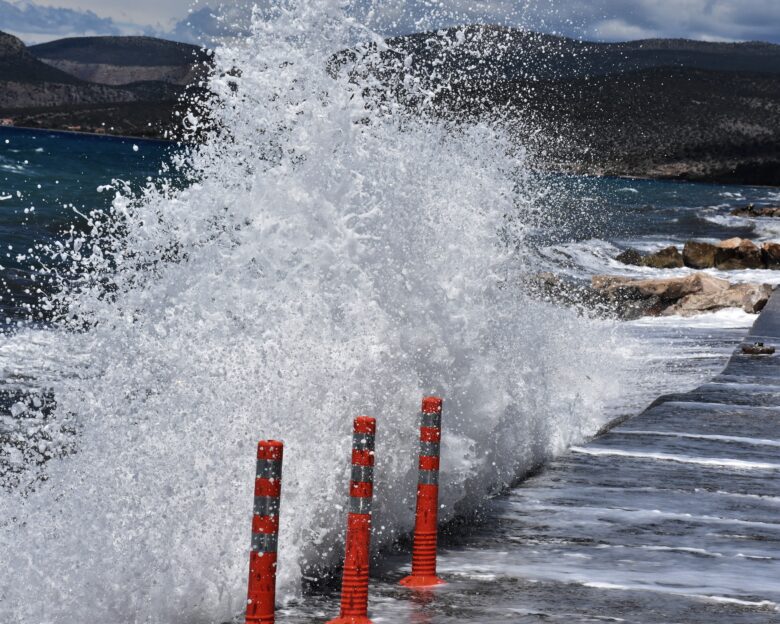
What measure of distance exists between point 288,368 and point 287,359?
9 cm

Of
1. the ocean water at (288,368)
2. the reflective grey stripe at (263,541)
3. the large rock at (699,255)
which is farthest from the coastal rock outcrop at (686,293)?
the reflective grey stripe at (263,541)

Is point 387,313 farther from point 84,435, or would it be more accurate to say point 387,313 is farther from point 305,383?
point 84,435

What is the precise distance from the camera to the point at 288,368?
7.80 meters

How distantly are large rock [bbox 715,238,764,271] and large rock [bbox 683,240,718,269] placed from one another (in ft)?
0.53

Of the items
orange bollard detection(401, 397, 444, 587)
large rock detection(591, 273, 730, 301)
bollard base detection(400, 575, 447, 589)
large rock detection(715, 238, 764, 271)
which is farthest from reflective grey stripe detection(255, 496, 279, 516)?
large rock detection(715, 238, 764, 271)

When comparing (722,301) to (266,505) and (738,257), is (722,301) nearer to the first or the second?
(738,257)

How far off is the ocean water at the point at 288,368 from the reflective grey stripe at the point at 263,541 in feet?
3.75

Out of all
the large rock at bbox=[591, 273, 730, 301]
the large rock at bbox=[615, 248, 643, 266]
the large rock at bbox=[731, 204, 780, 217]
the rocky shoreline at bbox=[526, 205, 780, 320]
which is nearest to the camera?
the rocky shoreline at bbox=[526, 205, 780, 320]

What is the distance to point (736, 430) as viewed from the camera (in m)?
12.4

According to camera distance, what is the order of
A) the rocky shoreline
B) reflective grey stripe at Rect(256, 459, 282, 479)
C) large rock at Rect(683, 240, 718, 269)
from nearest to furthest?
reflective grey stripe at Rect(256, 459, 282, 479), the rocky shoreline, large rock at Rect(683, 240, 718, 269)

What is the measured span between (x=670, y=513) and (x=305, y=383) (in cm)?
289

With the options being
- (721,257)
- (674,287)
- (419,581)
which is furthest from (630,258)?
(419,581)

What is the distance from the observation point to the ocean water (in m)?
6.64

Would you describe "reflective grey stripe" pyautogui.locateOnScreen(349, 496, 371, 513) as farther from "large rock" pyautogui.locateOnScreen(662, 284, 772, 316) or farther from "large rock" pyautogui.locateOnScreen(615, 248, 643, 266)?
"large rock" pyautogui.locateOnScreen(615, 248, 643, 266)
